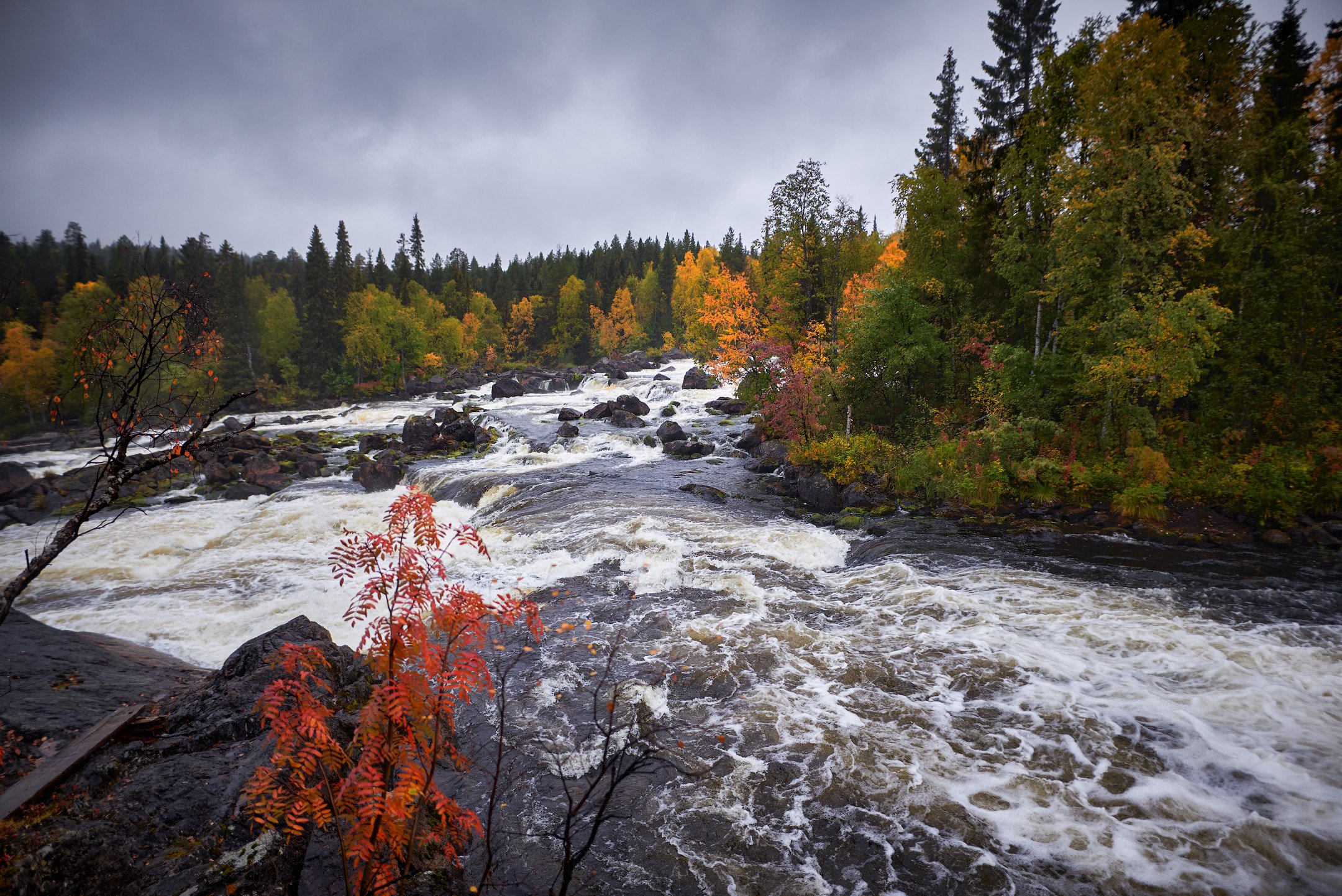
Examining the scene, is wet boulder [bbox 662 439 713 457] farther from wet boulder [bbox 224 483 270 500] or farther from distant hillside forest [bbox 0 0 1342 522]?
wet boulder [bbox 224 483 270 500]

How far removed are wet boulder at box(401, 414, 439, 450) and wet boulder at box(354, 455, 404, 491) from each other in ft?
Result: 18.9

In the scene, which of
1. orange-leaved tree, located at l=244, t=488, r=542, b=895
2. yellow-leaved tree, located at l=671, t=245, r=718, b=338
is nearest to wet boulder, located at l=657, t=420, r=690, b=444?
orange-leaved tree, located at l=244, t=488, r=542, b=895

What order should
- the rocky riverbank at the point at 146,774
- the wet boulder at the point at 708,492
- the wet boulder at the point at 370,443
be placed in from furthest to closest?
1. the wet boulder at the point at 370,443
2. the wet boulder at the point at 708,492
3. the rocky riverbank at the point at 146,774

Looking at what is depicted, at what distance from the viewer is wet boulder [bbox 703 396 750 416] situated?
38.6m

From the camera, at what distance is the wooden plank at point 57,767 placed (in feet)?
15.8

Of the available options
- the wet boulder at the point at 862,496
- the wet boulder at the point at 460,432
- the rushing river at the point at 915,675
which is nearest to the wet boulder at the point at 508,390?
the wet boulder at the point at 460,432

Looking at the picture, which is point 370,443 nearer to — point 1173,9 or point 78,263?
point 1173,9

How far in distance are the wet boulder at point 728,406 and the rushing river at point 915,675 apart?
1983 centimetres

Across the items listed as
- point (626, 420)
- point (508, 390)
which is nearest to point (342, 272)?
point (508, 390)

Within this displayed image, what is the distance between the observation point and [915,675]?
31.4ft

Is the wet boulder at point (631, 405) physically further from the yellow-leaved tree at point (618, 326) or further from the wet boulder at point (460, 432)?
the yellow-leaved tree at point (618, 326)

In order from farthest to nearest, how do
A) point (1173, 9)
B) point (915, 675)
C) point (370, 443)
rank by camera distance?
point (370, 443) → point (1173, 9) → point (915, 675)

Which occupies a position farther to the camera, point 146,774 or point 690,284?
point 690,284

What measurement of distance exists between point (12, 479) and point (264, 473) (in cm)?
834
